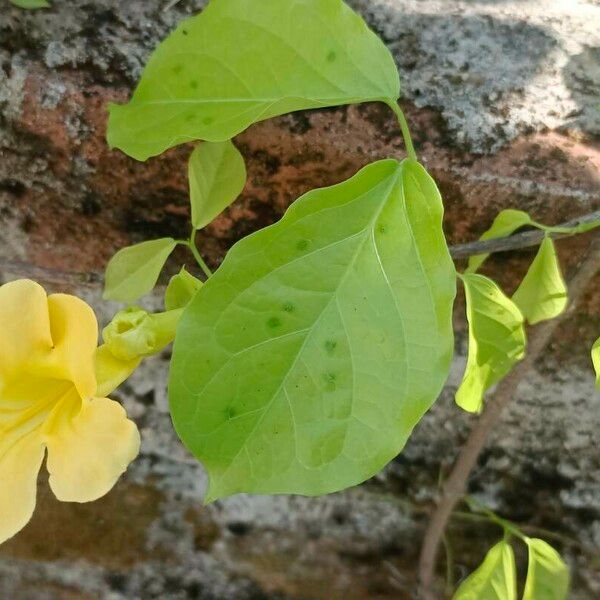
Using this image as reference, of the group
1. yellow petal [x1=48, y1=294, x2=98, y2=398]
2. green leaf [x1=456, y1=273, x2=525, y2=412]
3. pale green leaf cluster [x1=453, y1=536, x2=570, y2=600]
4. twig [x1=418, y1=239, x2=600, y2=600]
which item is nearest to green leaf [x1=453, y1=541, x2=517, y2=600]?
pale green leaf cluster [x1=453, y1=536, x2=570, y2=600]

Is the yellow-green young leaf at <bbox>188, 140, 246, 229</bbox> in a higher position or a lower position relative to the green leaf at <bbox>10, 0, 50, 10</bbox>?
lower

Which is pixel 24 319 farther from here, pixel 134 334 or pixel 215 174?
pixel 215 174

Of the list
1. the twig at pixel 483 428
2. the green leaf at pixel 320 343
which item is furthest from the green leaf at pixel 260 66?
the twig at pixel 483 428

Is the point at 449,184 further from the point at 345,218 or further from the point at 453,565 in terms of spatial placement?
the point at 453,565

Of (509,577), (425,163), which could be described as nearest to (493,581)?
(509,577)

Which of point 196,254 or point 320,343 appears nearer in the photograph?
point 320,343

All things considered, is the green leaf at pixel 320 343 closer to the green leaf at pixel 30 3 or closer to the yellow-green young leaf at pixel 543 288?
the yellow-green young leaf at pixel 543 288

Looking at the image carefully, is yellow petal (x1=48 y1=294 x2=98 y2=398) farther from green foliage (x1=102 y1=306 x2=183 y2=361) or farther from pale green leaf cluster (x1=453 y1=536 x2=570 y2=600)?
pale green leaf cluster (x1=453 y1=536 x2=570 y2=600)
